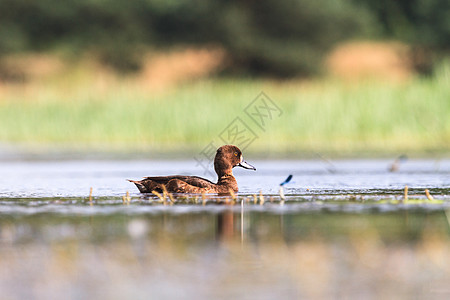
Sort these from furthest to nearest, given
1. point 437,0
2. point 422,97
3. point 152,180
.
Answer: point 437,0 < point 422,97 < point 152,180

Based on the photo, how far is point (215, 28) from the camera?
37.0 m

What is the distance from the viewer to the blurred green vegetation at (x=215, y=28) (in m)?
36.6

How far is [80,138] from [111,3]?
20111 mm

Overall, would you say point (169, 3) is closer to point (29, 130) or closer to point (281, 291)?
point (29, 130)

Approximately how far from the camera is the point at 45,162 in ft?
46.8

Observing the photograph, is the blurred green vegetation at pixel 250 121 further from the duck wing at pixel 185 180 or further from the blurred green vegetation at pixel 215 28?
the blurred green vegetation at pixel 215 28

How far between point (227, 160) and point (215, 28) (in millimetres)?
28435

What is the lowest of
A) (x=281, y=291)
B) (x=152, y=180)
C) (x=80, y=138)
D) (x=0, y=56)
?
(x=281, y=291)

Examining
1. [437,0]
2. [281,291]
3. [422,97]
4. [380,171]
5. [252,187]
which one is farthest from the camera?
[437,0]

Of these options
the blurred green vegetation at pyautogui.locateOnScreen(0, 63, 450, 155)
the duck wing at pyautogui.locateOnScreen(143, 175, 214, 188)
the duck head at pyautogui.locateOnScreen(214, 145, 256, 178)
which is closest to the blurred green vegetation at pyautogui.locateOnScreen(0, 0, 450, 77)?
the blurred green vegetation at pyautogui.locateOnScreen(0, 63, 450, 155)

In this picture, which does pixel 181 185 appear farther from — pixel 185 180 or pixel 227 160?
pixel 227 160

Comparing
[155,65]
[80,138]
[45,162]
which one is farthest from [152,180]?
[155,65]

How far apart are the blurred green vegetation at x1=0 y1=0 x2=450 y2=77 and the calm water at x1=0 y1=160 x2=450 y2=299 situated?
2767 cm

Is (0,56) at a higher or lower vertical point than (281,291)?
higher
